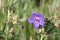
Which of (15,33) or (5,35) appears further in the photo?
(15,33)

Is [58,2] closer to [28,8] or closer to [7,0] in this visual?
[28,8]

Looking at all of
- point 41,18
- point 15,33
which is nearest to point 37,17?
point 41,18

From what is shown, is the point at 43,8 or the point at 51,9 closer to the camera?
the point at 51,9

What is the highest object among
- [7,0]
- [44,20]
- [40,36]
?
[7,0]

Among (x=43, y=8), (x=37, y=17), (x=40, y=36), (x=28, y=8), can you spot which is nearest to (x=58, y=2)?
(x=43, y=8)

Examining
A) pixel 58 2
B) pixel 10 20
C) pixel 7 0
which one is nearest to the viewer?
pixel 10 20

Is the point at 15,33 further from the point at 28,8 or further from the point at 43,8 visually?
the point at 43,8

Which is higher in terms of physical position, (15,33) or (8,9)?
(8,9)

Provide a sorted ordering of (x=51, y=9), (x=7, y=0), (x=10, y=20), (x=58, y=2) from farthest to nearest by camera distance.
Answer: (x=58, y=2) < (x=51, y=9) < (x=7, y=0) < (x=10, y=20)

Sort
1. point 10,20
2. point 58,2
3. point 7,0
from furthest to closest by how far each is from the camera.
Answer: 1. point 58,2
2. point 7,0
3. point 10,20
